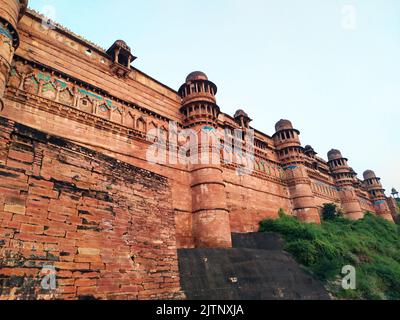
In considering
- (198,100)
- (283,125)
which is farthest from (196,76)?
(283,125)

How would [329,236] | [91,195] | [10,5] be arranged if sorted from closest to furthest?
[91,195] < [10,5] < [329,236]

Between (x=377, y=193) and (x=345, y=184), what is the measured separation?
992 centimetres

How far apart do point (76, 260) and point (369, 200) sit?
124 feet

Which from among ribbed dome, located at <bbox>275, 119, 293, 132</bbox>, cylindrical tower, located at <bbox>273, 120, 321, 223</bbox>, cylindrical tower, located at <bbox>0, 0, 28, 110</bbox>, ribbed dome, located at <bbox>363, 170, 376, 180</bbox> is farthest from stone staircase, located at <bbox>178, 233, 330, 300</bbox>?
ribbed dome, located at <bbox>363, 170, 376, 180</bbox>

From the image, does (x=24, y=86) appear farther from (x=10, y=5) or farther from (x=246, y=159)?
(x=246, y=159)

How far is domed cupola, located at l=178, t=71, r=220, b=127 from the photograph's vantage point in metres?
14.3

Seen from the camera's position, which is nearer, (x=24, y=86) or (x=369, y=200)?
(x=24, y=86)

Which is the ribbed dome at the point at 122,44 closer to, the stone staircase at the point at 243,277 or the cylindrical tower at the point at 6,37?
the cylindrical tower at the point at 6,37

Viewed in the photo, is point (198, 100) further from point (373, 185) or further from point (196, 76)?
point (373, 185)

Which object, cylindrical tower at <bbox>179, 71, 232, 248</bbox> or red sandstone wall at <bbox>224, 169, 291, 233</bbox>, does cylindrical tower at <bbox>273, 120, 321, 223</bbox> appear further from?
cylindrical tower at <bbox>179, 71, 232, 248</bbox>

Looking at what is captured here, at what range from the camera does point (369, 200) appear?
3303 centimetres

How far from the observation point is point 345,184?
2750 centimetres

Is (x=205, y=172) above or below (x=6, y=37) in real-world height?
below
